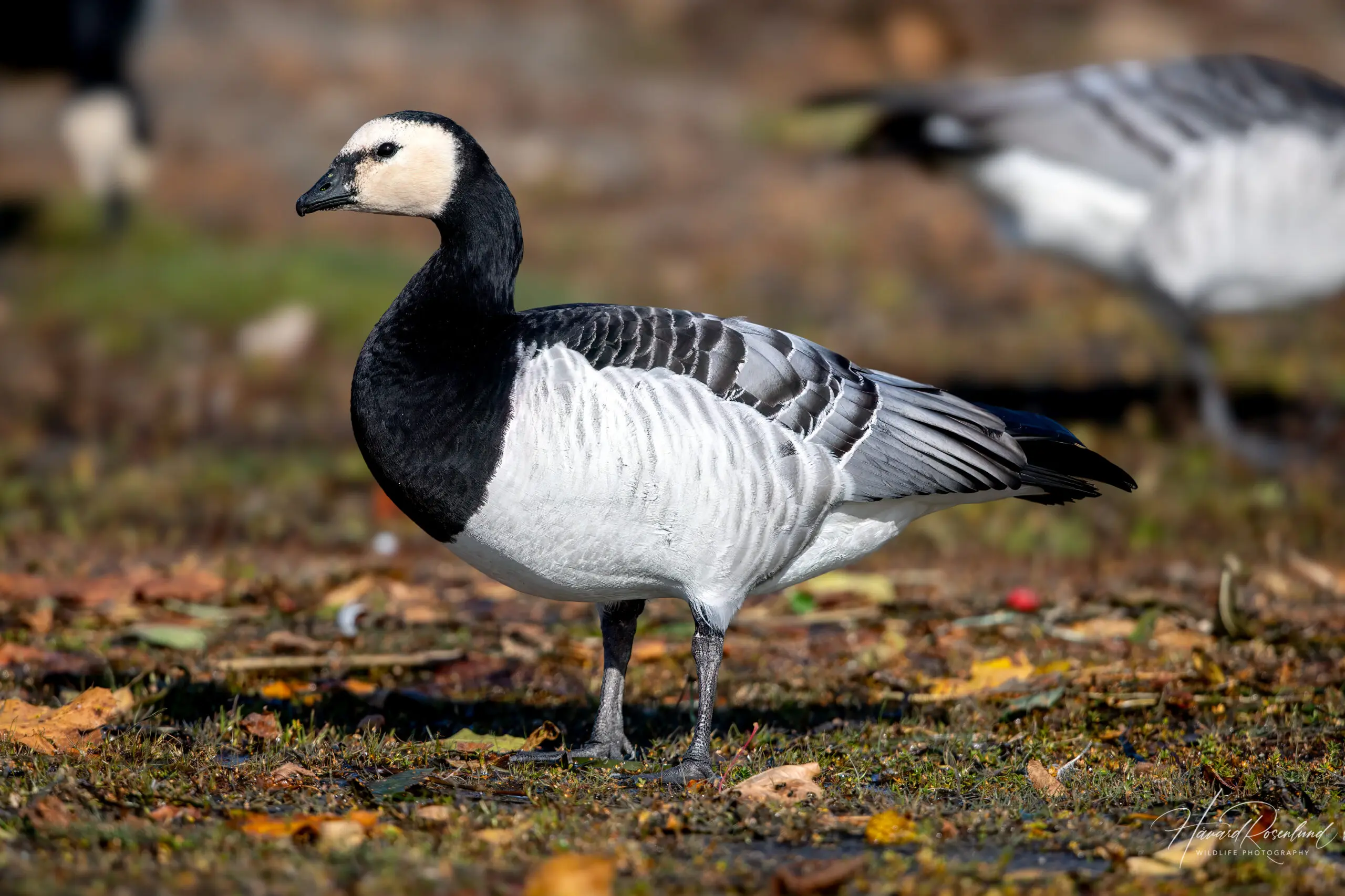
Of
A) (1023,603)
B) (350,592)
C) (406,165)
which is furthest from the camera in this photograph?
(350,592)

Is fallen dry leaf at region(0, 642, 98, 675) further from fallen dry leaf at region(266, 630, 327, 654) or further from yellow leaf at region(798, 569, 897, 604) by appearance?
yellow leaf at region(798, 569, 897, 604)

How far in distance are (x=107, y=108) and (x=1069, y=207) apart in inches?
423

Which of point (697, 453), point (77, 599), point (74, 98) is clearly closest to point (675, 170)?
point (74, 98)

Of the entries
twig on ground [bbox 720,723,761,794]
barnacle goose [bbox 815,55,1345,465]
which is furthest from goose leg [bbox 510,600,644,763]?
barnacle goose [bbox 815,55,1345,465]

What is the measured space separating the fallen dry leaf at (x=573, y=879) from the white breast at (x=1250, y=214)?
29.0ft

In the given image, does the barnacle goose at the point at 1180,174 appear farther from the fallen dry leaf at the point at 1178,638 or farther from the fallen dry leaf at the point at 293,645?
the fallen dry leaf at the point at 293,645

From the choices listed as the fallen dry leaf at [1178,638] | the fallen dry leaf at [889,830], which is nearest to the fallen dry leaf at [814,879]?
the fallen dry leaf at [889,830]

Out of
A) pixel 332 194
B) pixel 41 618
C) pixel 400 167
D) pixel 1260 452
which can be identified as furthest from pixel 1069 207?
pixel 41 618

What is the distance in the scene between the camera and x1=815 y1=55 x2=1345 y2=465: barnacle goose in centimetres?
1087

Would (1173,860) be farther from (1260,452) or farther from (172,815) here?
(1260,452)

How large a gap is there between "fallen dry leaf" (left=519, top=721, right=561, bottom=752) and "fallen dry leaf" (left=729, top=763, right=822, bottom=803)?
908mm

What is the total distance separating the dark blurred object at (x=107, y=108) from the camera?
15766 millimetres

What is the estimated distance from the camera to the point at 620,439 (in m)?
4.65

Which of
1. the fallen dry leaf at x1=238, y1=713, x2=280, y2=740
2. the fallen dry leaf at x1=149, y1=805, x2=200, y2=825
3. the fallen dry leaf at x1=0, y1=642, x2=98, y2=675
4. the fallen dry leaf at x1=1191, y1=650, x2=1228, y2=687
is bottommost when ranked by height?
the fallen dry leaf at x1=1191, y1=650, x2=1228, y2=687
